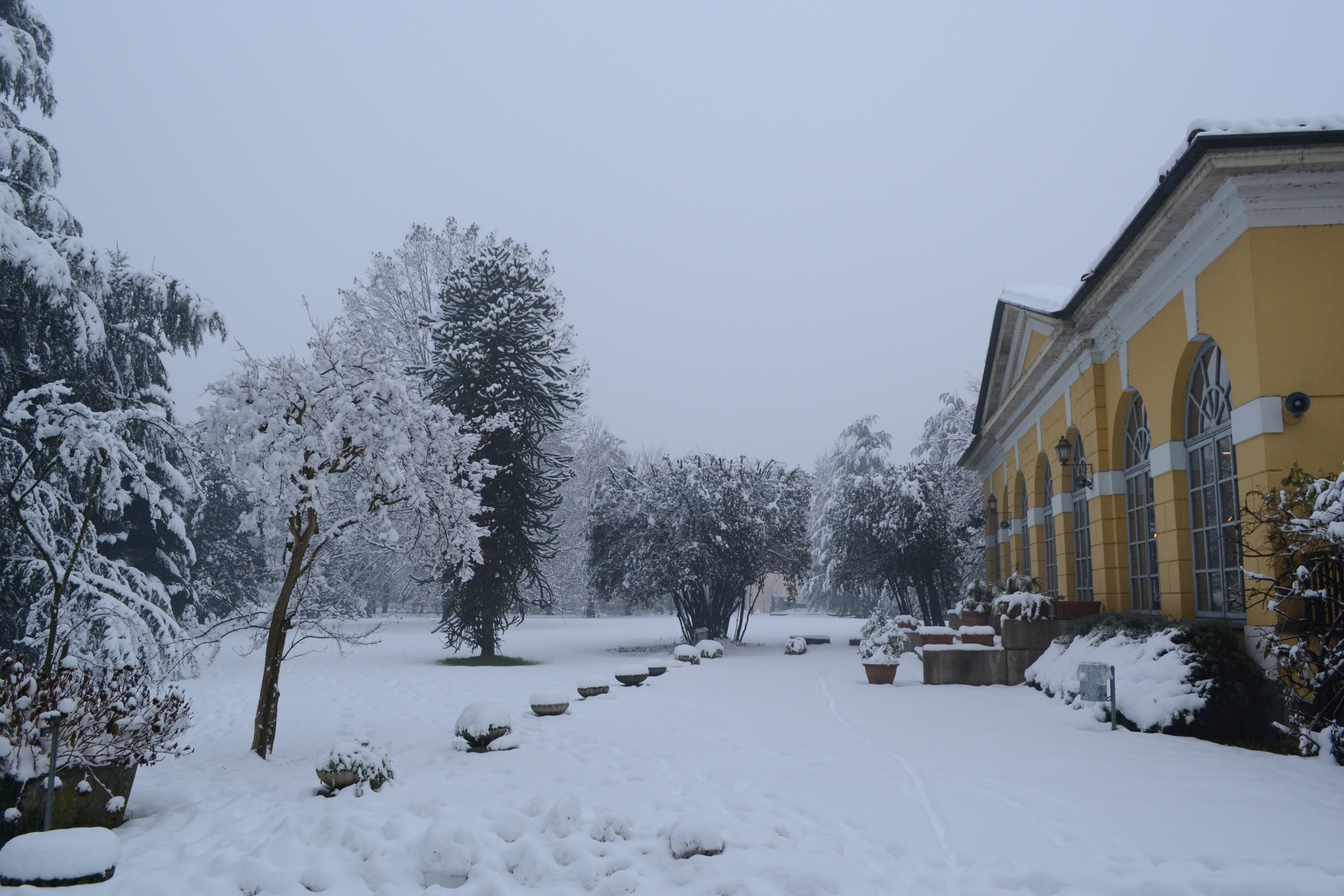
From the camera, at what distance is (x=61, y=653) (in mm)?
6824

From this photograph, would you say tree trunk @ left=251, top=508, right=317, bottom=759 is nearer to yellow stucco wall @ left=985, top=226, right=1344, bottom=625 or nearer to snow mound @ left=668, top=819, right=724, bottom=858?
snow mound @ left=668, top=819, right=724, bottom=858

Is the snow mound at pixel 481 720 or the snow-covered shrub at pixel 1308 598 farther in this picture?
the snow mound at pixel 481 720

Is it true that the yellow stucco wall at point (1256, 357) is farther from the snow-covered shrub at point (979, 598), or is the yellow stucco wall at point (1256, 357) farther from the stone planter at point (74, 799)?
the stone planter at point (74, 799)

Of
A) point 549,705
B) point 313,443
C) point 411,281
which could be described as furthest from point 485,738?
point 411,281

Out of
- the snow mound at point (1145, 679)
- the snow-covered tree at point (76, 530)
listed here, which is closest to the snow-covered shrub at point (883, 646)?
the snow mound at point (1145, 679)

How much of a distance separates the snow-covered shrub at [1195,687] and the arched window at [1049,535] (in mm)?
7713

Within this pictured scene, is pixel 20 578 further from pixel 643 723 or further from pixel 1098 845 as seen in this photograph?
pixel 1098 845

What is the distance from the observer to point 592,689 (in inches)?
449

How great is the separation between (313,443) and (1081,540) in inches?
459

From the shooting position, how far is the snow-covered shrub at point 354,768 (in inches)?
247

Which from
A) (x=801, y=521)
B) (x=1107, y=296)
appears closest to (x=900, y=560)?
(x=801, y=521)

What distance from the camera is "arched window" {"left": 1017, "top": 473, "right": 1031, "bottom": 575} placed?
1758 cm

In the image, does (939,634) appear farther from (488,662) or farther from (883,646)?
(488,662)

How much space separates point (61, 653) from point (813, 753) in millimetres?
6091
